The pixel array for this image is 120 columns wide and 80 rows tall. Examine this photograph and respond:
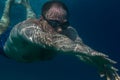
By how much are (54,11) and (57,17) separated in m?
0.14

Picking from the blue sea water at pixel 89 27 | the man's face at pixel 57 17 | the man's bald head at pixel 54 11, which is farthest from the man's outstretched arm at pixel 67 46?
the blue sea water at pixel 89 27

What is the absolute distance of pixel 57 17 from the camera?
628 cm

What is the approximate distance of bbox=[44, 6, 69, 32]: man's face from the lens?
6152 millimetres

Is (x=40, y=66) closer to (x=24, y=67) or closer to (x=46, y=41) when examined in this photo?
(x=24, y=67)

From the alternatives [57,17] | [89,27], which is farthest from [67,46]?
[89,27]

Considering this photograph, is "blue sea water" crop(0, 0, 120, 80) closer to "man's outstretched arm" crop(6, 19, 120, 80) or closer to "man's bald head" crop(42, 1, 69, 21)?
"man's bald head" crop(42, 1, 69, 21)

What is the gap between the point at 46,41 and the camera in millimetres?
5145

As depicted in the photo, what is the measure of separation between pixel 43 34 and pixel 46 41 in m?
0.25

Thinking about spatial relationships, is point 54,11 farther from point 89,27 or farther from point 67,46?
point 89,27

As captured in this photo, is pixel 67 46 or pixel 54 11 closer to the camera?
pixel 67 46

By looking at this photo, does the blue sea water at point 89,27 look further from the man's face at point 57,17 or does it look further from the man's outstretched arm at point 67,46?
the man's outstretched arm at point 67,46

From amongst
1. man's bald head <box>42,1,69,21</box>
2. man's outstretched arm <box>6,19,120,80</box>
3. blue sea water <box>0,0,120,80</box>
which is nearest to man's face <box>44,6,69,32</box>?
man's bald head <box>42,1,69,21</box>

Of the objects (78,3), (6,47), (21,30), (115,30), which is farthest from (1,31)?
(115,30)

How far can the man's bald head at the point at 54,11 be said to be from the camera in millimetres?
6250
